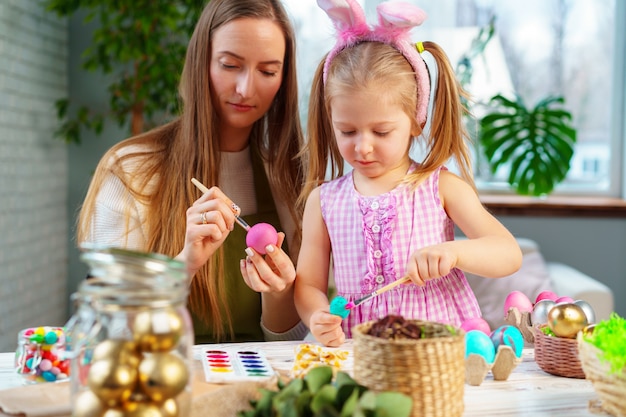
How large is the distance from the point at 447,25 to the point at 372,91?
2.68 metres

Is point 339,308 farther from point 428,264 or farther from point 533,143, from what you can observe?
point 533,143

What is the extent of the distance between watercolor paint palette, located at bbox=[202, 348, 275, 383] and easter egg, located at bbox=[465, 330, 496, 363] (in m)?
0.29

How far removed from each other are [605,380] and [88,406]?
0.62 metres

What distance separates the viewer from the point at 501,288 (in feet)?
9.64

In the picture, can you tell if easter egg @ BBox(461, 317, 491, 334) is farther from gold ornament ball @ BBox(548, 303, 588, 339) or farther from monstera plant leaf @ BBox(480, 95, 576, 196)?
monstera plant leaf @ BBox(480, 95, 576, 196)

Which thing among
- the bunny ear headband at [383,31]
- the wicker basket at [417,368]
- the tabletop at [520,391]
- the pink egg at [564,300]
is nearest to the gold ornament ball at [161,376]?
the wicker basket at [417,368]

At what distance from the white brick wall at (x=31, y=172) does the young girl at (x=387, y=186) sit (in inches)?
85.6

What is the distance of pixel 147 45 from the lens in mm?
3475

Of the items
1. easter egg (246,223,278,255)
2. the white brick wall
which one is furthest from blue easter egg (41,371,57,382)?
the white brick wall

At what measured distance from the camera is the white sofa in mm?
2758

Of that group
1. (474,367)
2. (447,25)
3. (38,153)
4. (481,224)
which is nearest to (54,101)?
(38,153)

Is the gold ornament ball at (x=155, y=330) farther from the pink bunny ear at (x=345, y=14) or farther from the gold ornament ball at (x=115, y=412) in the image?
the pink bunny ear at (x=345, y=14)

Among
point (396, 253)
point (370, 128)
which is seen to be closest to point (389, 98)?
point (370, 128)

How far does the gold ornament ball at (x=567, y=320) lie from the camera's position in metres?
1.12
